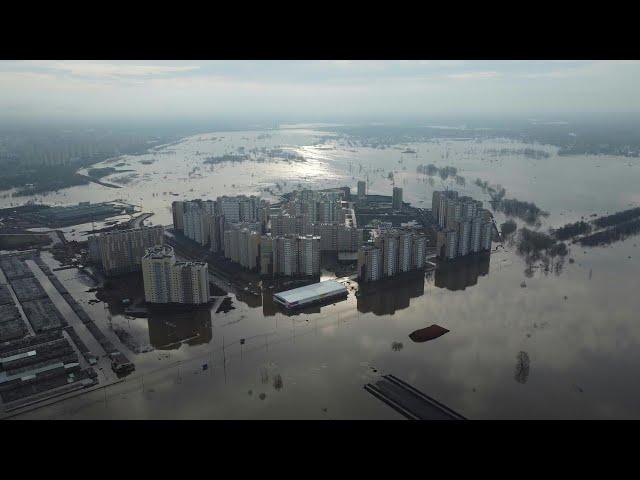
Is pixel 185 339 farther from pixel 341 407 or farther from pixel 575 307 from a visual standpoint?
pixel 575 307

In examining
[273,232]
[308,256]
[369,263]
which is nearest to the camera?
[369,263]

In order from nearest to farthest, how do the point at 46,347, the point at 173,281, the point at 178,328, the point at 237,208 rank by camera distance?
the point at 46,347, the point at 178,328, the point at 173,281, the point at 237,208

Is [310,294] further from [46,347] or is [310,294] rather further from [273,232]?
[46,347]

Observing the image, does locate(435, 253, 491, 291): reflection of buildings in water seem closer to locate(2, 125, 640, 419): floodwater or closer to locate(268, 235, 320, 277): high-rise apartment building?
locate(2, 125, 640, 419): floodwater

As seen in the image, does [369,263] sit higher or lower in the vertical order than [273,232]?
lower

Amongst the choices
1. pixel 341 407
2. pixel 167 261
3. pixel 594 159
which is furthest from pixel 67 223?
pixel 594 159

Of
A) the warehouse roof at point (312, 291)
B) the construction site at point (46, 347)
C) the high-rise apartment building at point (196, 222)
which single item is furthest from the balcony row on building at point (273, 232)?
the construction site at point (46, 347)

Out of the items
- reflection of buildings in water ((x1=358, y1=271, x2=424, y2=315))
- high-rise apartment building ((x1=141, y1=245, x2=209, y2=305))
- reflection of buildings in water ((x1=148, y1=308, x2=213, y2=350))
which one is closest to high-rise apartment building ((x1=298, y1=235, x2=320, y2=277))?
reflection of buildings in water ((x1=358, y1=271, x2=424, y2=315))

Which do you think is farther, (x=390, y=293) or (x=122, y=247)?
(x=122, y=247)

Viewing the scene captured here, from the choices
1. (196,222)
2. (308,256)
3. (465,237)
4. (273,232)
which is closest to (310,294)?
(308,256)
